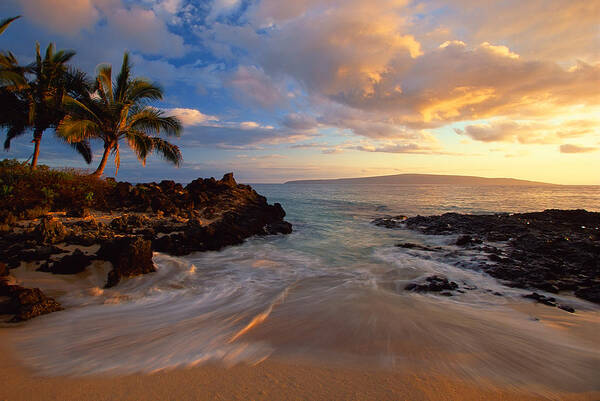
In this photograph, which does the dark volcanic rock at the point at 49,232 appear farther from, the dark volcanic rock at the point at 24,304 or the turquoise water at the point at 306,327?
the dark volcanic rock at the point at 24,304

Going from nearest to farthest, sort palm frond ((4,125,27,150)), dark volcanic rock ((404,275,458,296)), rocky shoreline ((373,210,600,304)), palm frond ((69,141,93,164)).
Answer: dark volcanic rock ((404,275,458,296)), rocky shoreline ((373,210,600,304)), palm frond ((4,125,27,150)), palm frond ((69,141,93,164))

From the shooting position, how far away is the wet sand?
1959 mm

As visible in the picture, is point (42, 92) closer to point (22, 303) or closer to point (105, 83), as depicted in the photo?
point (105, 83)

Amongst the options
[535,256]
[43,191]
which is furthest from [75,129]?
[535,256]

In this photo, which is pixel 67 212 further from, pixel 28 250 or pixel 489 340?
pixel 489 340

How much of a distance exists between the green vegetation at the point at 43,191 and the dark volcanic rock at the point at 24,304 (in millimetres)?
5533

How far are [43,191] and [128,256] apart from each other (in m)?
6.53

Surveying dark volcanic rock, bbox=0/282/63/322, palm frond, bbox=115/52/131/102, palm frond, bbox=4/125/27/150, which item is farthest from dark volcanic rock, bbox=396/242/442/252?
palm frond, bbox=4/125/27/150

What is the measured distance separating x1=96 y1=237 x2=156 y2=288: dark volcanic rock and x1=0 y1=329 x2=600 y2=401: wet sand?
9.64 feet

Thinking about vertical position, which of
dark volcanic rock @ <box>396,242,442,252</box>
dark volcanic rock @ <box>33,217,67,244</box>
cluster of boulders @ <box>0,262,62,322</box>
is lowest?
dark volcanic rock @ <box>396,242,442,252</box>

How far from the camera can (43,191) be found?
29.1ft

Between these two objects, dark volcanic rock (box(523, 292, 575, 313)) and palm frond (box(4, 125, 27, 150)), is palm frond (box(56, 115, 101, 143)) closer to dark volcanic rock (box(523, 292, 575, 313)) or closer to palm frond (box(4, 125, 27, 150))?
palm frond (box(4, 125, 27, 150))

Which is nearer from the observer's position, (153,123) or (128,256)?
(128,256)

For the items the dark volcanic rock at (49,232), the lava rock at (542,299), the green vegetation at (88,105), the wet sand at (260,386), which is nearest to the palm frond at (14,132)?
the green vegetation at (88,105)
